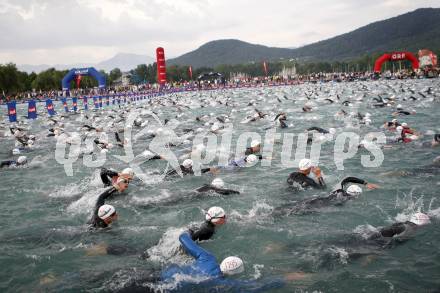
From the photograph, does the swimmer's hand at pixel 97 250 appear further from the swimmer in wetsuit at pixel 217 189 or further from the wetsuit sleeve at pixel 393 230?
the wetsuit sleeve at pixel 393 230

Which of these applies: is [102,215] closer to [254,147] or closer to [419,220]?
[419,220]

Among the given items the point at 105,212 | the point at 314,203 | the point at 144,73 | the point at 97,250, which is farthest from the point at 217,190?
the point at 144,73

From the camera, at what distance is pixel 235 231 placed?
7773mm

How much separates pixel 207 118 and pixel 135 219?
17.9m

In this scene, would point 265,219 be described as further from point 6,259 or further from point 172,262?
point 6,259

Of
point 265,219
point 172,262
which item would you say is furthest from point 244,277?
point 265,219

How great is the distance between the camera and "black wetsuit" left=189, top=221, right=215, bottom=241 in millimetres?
6991

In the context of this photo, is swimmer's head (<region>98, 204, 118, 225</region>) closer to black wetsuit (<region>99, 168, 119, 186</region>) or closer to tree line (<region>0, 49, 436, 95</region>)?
black wetsuit (<region>99, 168, 119, 186</region>)

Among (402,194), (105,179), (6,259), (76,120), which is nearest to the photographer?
(6,259)

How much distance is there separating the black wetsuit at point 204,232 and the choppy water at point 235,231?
19 cm

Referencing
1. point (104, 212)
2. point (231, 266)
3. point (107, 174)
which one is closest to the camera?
point (231, 266)

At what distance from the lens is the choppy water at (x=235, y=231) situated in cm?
593

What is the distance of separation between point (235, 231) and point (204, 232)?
955 millimetres

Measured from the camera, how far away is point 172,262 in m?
6.30
